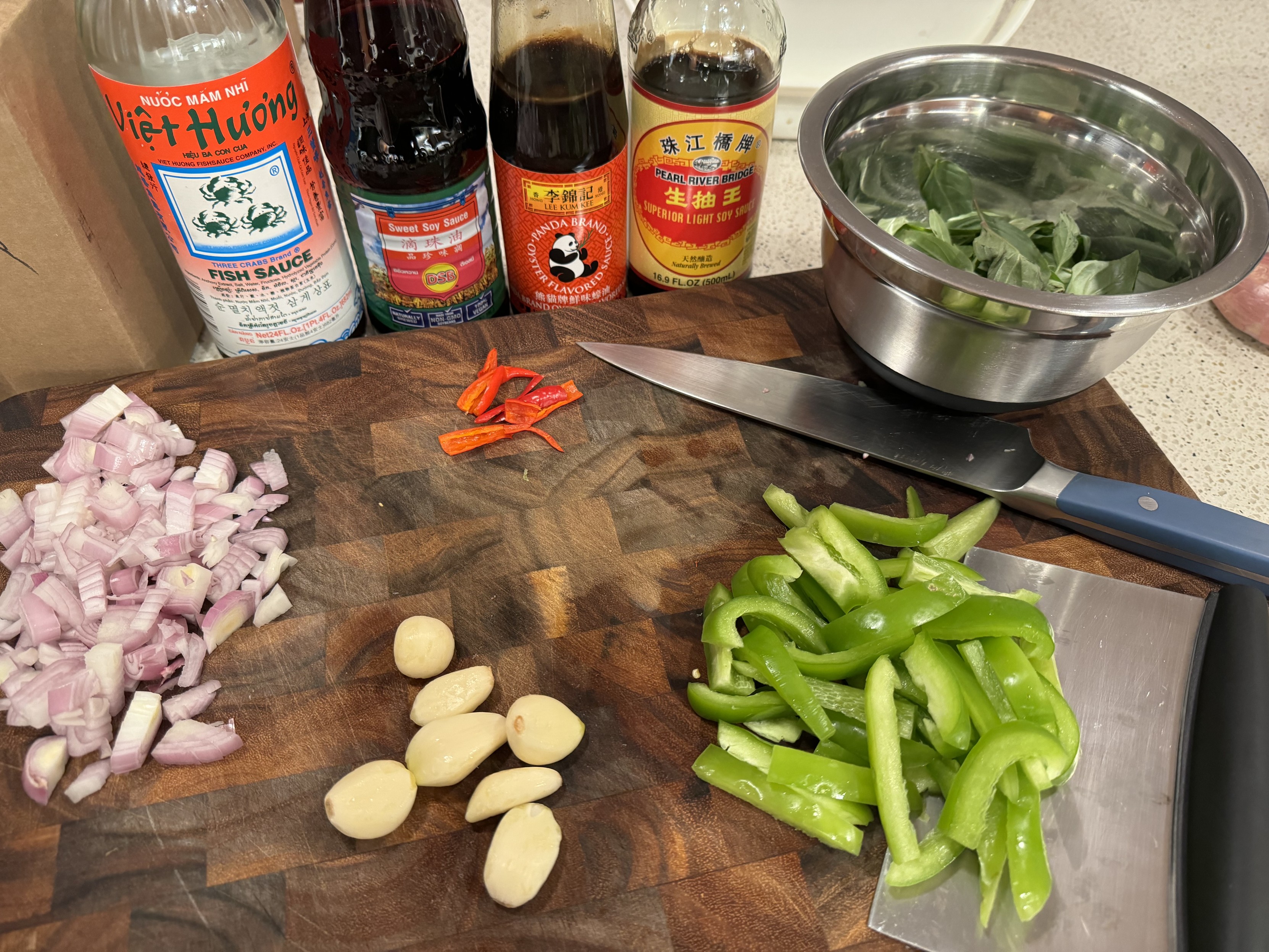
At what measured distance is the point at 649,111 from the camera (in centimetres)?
117

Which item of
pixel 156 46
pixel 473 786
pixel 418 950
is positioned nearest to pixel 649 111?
pixel 156 46

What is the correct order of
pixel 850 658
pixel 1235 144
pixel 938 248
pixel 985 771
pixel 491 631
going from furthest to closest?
pixel 1235 144 < pixel 938 248 < pixel 491 631 < pixel 850 658 < pixel 985 771

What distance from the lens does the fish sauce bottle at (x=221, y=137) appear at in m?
0.99

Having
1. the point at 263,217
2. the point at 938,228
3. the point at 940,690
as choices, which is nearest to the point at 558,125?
the point at 263,217

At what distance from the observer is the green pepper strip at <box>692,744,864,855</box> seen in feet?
2.78

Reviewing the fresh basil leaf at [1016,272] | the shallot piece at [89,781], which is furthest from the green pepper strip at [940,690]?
the shallot piece at [89,781]

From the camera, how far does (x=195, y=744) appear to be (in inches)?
35.4

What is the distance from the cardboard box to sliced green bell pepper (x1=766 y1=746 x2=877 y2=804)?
1.07 m

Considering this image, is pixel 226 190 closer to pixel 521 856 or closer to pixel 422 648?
pixel 422 648

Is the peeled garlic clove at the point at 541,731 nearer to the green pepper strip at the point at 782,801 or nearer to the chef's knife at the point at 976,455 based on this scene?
the green pepper strip at the point at 782,801

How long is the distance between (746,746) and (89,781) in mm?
683

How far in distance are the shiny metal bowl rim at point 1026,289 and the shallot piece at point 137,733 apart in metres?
0.95

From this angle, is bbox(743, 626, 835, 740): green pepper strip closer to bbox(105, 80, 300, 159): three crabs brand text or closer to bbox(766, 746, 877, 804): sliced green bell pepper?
bbox(766, 746, 877, 804): sliced green bell pepper

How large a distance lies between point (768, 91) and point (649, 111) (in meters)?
0.17
